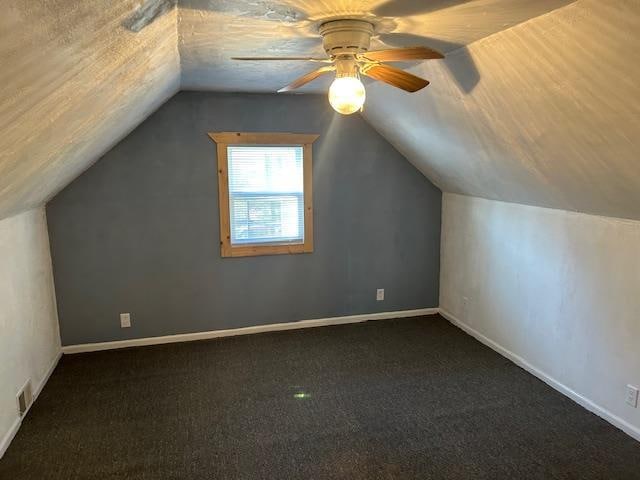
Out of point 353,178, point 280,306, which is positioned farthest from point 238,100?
point 280,306

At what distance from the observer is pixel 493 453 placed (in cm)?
261

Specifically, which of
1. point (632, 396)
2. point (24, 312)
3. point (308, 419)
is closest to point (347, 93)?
point (308, 419)

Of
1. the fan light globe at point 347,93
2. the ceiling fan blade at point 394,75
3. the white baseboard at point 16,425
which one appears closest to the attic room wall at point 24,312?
the white baseboard at point 16,425

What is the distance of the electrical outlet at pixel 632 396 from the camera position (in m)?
2.73

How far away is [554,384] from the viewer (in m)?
3.33

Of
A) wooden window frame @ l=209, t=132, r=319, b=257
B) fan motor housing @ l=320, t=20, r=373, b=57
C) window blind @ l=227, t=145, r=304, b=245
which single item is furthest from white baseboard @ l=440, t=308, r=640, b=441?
fan motor housing @ l=320, t=20, r=373, b=57

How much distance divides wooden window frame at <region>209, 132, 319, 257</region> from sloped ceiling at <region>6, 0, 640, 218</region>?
0.70 metres

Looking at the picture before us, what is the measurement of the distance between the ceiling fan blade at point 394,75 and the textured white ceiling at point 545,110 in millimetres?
366

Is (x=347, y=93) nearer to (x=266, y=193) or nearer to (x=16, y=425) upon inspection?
(x=266, y=193)

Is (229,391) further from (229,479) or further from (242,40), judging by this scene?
(242,40)

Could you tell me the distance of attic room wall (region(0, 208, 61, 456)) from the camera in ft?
9.06

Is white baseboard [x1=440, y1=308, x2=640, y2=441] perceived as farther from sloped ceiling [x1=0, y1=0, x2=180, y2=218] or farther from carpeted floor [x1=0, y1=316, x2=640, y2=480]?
sloped ceiling [x1=0, y1=0, x2=180, y2=218]

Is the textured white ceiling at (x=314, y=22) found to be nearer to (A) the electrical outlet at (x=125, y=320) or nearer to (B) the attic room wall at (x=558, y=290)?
(B) the attic room wall at (x=558, y=290)

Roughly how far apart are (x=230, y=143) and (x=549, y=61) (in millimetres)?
2680
